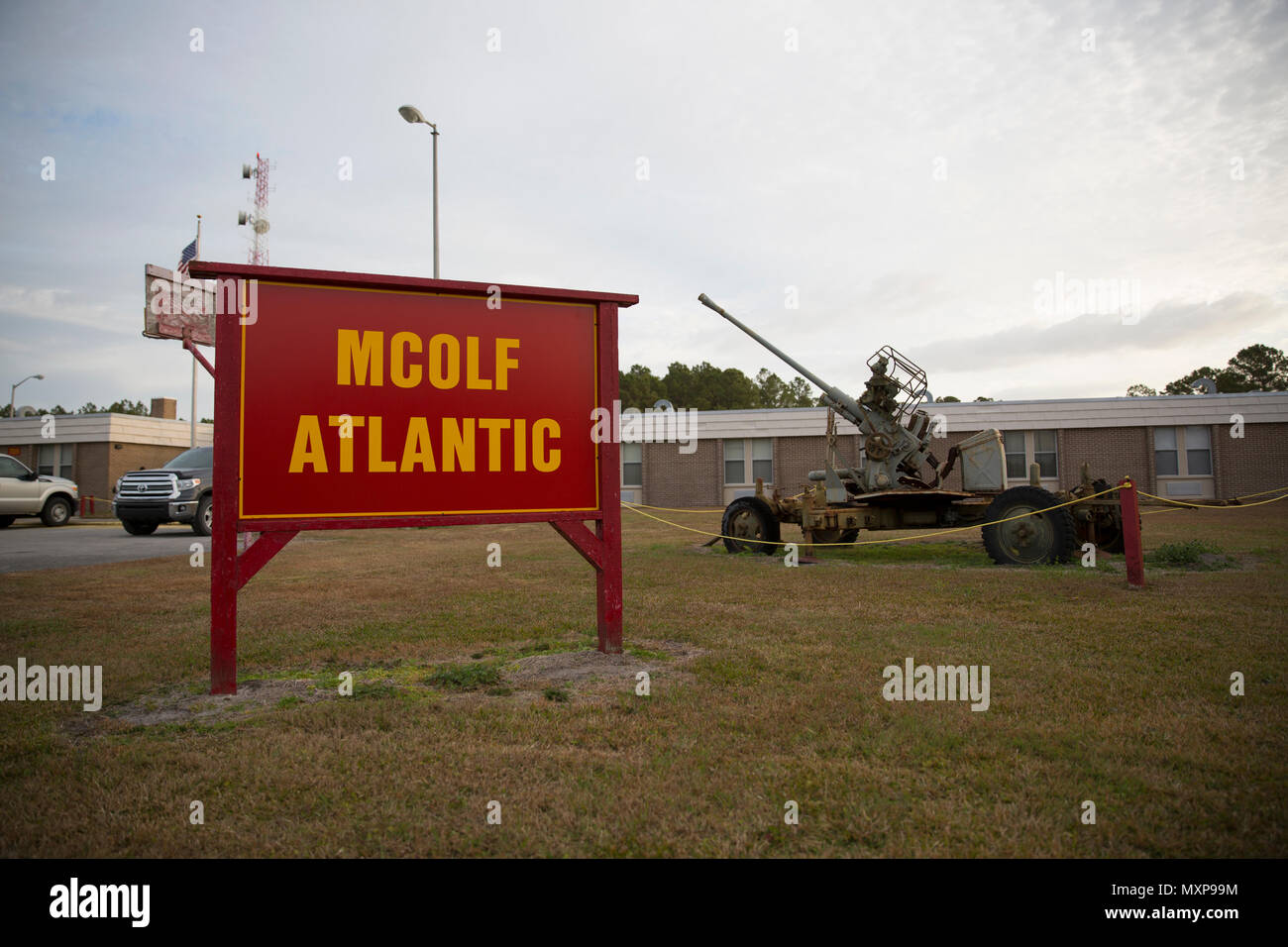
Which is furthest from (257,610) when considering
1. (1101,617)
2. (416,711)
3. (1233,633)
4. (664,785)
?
(1233,633)

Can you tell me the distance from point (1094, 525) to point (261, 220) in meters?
44.1

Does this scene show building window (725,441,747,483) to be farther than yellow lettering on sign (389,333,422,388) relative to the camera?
Yes

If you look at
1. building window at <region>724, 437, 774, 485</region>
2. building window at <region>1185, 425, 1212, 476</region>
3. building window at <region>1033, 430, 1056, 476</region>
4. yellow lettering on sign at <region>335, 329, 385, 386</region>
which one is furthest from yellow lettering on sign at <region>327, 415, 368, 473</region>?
building window at <region>1185, 425, 1212, 476</region>

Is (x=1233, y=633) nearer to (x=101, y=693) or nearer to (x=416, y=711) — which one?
(x=416, y=711)

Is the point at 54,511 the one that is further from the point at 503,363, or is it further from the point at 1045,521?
the point at 1045,521

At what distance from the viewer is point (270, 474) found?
5.11m

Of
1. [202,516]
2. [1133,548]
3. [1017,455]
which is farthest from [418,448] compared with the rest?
[1017,455]

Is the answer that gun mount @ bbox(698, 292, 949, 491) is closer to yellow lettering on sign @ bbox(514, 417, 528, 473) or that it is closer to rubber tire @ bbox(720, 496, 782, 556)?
rubber tire @ bbox(720, 496, 782, 556)

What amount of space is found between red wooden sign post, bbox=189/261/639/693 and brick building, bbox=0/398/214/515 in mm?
31591

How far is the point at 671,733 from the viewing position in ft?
13.1

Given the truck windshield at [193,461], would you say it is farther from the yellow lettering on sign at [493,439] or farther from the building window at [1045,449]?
the building window at [1045,449]

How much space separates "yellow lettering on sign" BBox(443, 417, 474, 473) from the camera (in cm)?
557

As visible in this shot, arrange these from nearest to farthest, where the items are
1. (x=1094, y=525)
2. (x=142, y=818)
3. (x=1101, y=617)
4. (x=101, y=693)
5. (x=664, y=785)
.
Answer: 1. (x=142, y=818)
2. (x=664, y=785)
3. (x=101, y=693)
4. (x=1101, y=617)
5. (x=1094, y=525)

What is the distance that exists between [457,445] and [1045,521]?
876 cm
